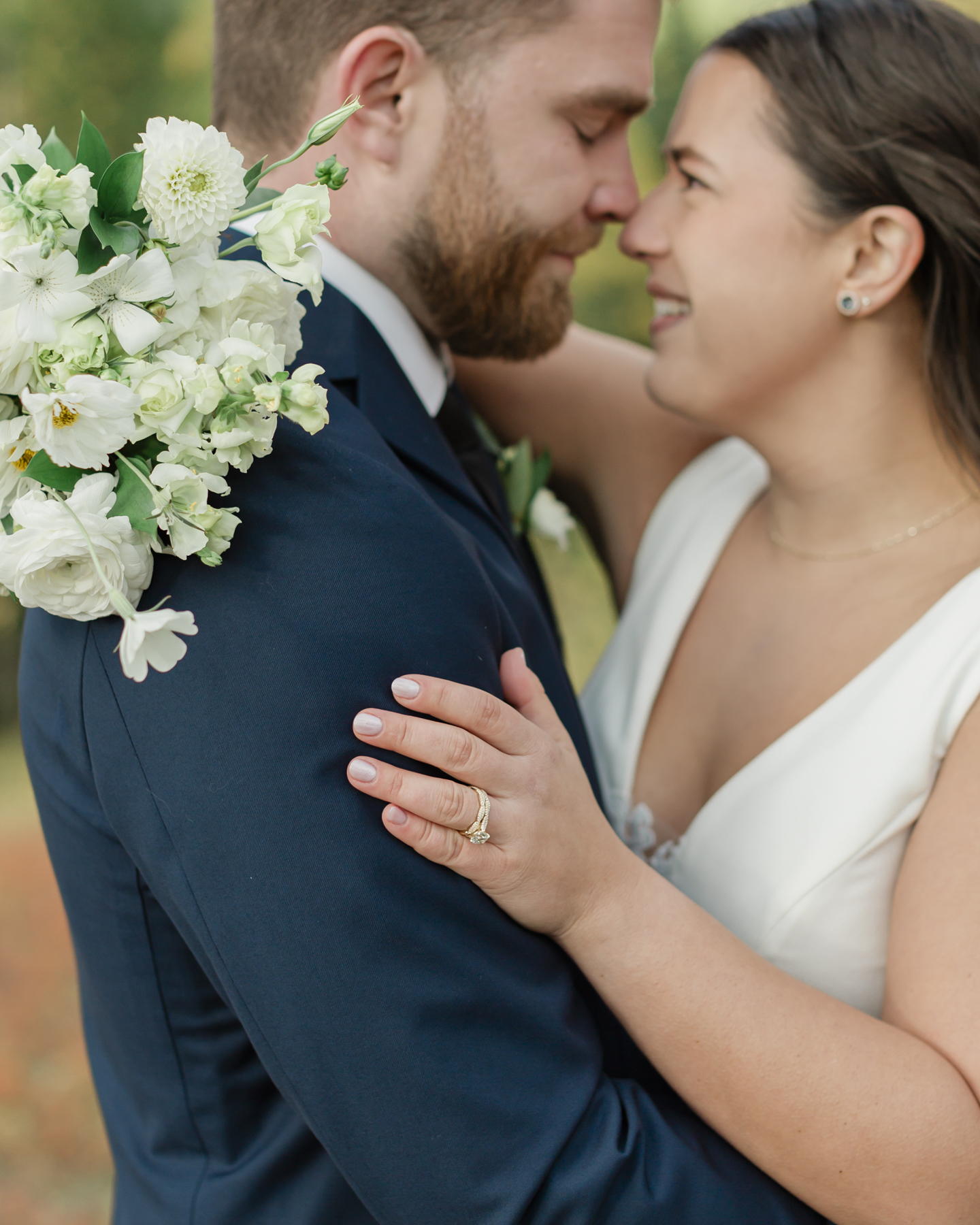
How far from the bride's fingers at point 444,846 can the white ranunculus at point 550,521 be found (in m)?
1.34

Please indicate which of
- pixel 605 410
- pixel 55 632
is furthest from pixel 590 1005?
pixel 605 410

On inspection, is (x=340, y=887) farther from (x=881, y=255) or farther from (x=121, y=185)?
(x=881, y=255)

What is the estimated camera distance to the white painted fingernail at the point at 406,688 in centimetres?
132

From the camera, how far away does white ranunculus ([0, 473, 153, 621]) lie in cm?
110

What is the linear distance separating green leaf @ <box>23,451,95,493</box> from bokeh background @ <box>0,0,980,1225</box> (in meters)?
4.49

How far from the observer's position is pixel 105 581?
1048 millimetres

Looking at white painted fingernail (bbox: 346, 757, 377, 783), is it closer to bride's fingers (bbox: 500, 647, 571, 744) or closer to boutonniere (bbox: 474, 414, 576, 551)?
bride's fingers (bbox: 500, 647, 571, 744)

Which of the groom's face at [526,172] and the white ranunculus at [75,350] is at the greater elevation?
the groom's face at [526,172]

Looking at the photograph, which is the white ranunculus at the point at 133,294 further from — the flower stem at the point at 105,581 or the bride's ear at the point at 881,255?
the bride's ear at the point at 881,255

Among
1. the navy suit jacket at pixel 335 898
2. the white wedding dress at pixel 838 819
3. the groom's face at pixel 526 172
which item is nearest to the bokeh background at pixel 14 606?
the groom's face at pixel 526 172

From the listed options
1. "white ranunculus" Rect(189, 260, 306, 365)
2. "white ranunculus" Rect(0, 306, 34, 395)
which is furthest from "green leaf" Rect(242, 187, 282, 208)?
"white ranunculus" Rect(0, 306, 34, 395)

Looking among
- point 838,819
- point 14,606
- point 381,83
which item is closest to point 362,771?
point 838,819

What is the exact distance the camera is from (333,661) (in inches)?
50.9

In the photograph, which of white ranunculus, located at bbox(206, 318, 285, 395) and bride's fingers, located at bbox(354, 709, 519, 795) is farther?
bride's fingers, located at bbox(354, 709, 519, 795)
